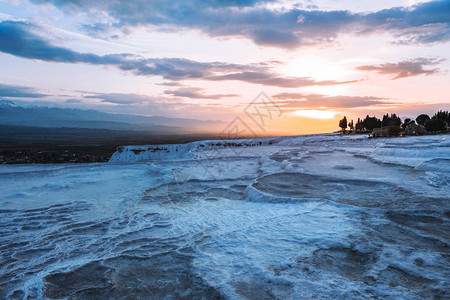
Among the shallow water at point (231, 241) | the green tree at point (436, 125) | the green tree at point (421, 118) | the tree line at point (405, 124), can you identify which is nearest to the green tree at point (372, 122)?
the tree line at point (405, 124)

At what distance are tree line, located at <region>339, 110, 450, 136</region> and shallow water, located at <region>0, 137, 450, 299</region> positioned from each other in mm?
32512

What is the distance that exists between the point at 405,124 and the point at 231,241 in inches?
2215

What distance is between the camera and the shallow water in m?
3.65

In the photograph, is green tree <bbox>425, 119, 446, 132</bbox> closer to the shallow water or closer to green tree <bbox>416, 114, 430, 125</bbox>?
green tree <bbox>416, 114, 430, 125</bbox>

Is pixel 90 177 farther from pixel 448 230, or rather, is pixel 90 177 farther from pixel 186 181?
pixel 448 230

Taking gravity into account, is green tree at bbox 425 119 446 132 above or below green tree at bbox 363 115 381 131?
below

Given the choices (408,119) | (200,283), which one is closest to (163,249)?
(200,283)

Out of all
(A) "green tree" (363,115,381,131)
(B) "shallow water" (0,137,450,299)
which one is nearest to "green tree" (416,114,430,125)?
(A) "green tree" (363,115,381,131)

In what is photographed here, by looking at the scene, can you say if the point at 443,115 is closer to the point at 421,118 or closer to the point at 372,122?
the point at 421,118

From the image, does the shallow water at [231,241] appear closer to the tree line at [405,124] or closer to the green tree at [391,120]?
the tree line at [405,124]

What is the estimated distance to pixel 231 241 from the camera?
A: 16.6 feet

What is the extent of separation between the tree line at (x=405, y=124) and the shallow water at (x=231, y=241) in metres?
32.5

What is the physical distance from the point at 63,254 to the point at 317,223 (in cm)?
500

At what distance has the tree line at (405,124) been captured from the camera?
35312mm
